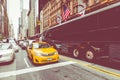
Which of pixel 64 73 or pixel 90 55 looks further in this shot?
pixel 90 55

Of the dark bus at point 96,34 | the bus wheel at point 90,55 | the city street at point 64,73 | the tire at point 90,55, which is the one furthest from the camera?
the bus wheel at point 90,55

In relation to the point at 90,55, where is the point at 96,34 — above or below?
above

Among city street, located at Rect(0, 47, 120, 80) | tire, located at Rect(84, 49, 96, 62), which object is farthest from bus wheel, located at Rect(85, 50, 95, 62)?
city street, located at Rect(0, 47, 120, 80)

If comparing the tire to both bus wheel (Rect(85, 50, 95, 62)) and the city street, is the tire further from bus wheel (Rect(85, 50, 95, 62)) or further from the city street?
the city street

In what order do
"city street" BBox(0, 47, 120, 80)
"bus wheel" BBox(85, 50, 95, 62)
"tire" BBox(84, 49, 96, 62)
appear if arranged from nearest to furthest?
"city street" BBox(0, 47, 120, 80), "tire" BBox(84, 49, 96, 62), "bus wheel" BBox(85, 50, 95, 62)

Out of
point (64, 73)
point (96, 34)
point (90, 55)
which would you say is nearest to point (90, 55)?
point (90, 55)

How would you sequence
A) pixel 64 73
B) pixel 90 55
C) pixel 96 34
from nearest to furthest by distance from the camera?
1. pixel 64 73
2. pixel 96 34
3. pixel 90 55

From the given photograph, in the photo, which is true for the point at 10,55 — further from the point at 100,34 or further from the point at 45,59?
the point at 100,34

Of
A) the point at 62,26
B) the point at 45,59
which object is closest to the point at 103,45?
the point at 45,59

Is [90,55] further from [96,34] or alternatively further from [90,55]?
[96,34]

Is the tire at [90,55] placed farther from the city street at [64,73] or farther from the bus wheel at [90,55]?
the city street at [64,73]

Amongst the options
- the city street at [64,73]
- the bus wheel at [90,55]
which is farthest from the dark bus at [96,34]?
the city street at [64,73]

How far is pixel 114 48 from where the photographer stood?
9.63 meters

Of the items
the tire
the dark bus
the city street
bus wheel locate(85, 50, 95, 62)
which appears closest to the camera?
the city street
